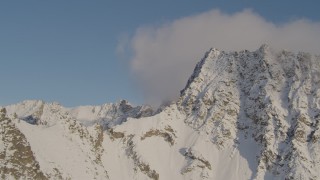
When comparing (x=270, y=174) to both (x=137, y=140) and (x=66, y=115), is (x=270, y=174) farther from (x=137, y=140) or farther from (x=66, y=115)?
(x=66, y=115)

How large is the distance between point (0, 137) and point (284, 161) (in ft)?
322

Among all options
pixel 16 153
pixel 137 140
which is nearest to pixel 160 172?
pixel 137 140

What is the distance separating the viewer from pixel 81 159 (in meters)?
163

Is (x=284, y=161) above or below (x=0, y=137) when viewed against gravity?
above

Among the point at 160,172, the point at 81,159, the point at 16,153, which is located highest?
the point at 160,172

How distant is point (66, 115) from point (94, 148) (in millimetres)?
13577

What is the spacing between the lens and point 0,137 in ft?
447

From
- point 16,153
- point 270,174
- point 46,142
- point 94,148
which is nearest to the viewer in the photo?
point 16,153

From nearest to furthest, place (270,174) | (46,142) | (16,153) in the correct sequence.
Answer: (16,153)
(46,142)
(270,174)

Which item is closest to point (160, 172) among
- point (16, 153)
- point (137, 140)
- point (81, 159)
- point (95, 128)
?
point (137, 140)

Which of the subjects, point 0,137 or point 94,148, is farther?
point 94,148

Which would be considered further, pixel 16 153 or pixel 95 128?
pixel 95 128

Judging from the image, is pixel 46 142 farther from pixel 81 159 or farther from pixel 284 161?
pixel 284 161

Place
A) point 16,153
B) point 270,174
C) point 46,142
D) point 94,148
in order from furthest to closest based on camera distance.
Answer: point 270,174 < point 94,148 < point 46,142 < point 16,153
